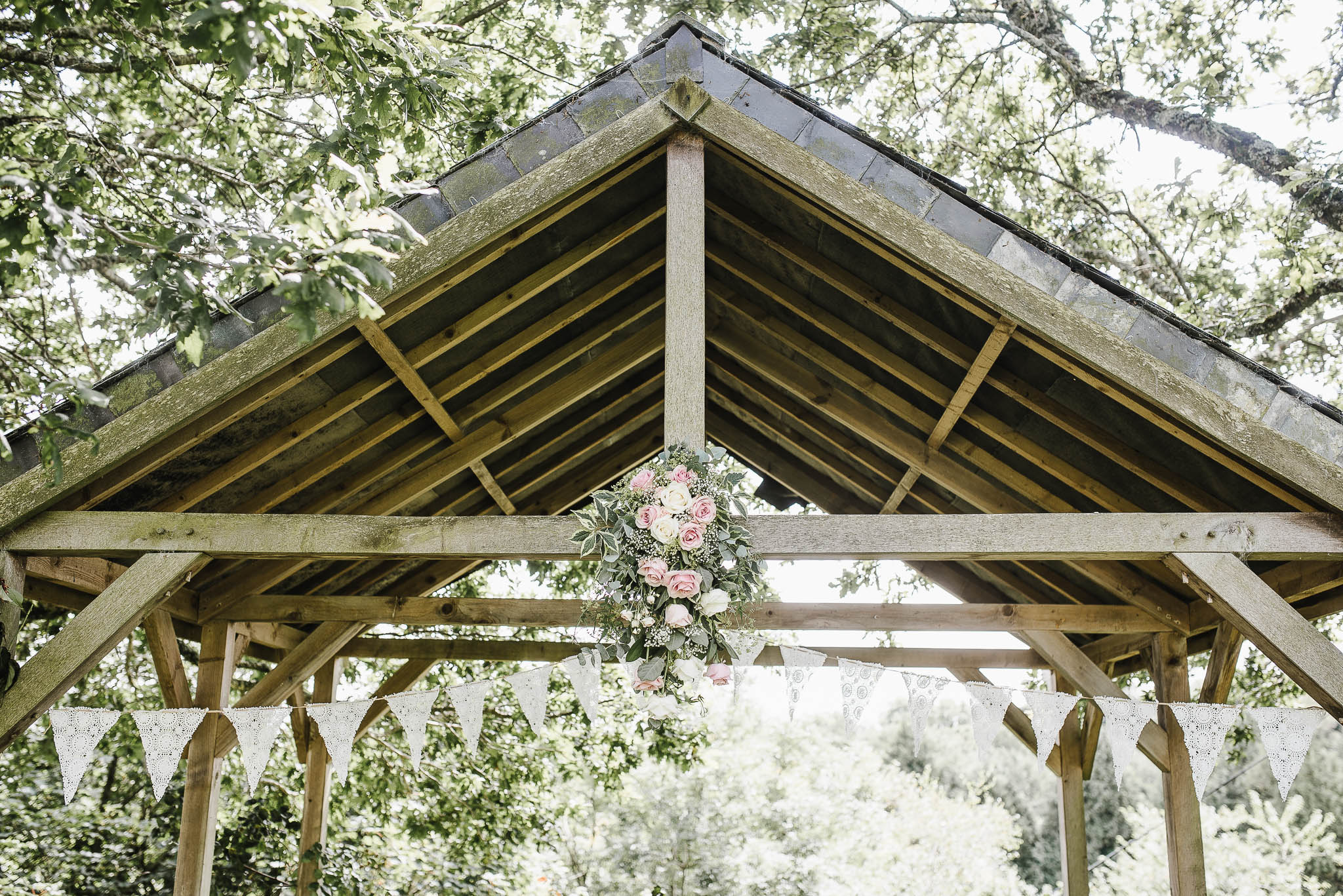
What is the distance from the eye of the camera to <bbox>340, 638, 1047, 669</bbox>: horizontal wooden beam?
5742 millimetres

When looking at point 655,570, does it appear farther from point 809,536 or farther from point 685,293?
point 685,293

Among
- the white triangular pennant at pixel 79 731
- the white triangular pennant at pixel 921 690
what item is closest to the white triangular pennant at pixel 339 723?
the white triangular pennant at pixel 79 731

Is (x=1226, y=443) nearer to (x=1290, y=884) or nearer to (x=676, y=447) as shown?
(x=676, y=447)

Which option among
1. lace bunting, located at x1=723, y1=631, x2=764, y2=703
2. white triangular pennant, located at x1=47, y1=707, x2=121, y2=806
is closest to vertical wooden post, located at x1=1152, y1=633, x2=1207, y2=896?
lace bunting, located at x1=723, y1=631, x2=764, y2=703

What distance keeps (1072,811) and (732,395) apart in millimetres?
3058

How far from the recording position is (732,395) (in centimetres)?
537

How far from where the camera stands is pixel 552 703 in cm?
746

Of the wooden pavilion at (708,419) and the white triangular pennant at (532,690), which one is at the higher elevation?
the wooden pavilion at (708,419)

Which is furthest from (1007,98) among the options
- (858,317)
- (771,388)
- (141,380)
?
(141,380)

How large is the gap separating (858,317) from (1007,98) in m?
5.49

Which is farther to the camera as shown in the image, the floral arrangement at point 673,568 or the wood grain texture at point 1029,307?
the wood grain texture at point 1029,307

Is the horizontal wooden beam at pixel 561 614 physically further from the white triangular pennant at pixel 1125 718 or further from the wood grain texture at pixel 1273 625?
the wood grain texture at pixel 1273 625

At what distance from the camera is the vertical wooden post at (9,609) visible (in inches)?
117

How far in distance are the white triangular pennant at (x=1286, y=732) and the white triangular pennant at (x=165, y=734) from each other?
12.3ft
